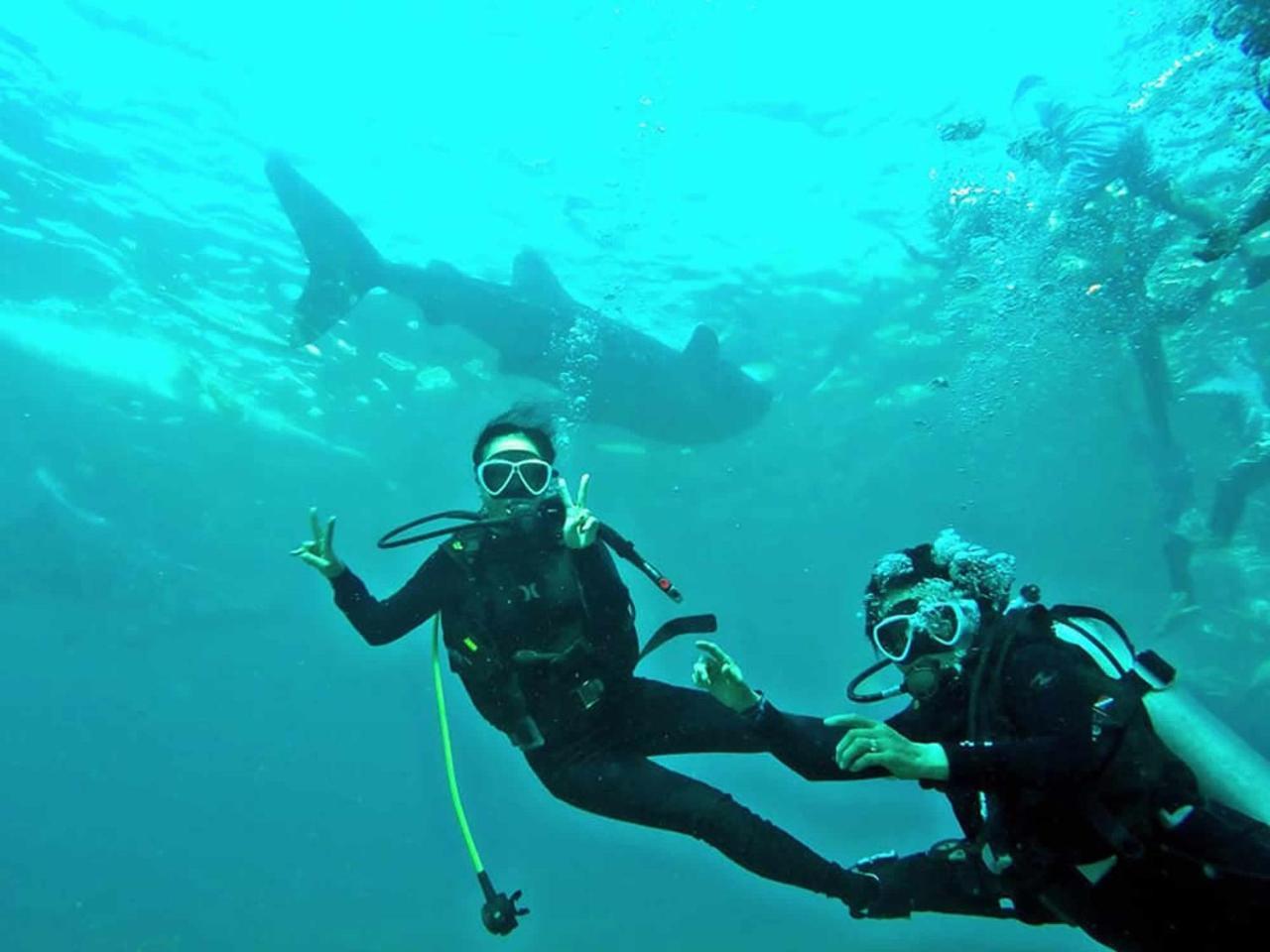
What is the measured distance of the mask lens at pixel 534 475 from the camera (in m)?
5.57

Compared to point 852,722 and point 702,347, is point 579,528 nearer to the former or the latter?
point 852,722

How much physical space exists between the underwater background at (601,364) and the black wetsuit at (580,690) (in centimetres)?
941

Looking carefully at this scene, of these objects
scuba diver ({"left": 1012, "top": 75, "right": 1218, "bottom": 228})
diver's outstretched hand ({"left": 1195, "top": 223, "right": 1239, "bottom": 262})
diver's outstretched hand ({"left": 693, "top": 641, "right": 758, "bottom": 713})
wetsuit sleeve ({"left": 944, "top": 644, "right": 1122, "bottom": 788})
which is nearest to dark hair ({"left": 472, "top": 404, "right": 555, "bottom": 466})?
diver's outstretched hand ({"left": 693, "top": 641, "right": 758, "bottom": 713})

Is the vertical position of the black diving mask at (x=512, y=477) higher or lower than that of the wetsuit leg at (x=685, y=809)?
higher

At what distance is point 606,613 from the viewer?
212 inches

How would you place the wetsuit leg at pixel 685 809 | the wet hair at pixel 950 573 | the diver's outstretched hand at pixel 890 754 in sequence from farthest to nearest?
the wetsuit leg at pixel 685 809
the wet hair at pixel 950 573
the diver's outstretched hand at pixel 890 754

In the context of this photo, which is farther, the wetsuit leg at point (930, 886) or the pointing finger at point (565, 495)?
the pointing finger at point (565, 495)

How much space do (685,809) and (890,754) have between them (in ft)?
6.82

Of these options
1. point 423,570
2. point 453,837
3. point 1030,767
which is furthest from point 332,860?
point 1030,767

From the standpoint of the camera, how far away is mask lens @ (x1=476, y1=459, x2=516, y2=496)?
5.55 m

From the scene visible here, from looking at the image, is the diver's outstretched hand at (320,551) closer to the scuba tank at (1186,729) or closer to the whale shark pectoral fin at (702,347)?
the scuba tank at (1186,729)

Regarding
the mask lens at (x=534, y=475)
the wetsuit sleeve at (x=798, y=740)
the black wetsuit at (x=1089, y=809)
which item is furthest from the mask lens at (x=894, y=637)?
the mask lens at (x=534, y=475)

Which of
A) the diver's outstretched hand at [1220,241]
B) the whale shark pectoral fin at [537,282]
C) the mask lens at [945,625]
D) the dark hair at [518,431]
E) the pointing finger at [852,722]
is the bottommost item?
the pointing finger at [852,722]

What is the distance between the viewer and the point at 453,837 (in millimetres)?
48406
